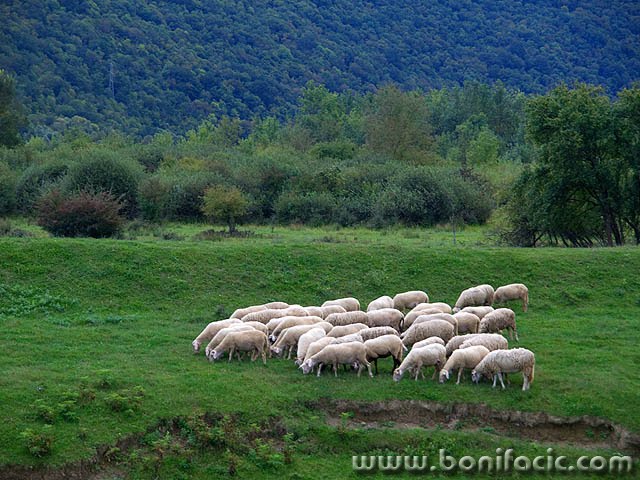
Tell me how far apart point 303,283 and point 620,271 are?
1057 cm

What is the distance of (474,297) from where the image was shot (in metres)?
24.6

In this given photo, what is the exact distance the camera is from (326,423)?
674 inches

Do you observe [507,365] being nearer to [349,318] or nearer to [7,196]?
[349,318]

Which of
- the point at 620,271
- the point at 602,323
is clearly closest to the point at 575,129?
the point at 620,271

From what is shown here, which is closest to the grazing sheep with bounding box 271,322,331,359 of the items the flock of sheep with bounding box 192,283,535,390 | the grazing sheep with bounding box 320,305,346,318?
the flock of sheep with bounding box 192,283,535,390

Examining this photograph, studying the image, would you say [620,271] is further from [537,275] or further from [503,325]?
[503,325]

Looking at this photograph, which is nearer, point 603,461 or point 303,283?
point 603,461

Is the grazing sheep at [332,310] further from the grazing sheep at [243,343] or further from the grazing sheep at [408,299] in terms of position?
the grazing sheep at [243,343]

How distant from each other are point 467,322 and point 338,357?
14.4 feet

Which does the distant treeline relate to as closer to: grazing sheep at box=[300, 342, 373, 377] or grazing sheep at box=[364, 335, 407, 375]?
grazing sheep at box=[300, 342, 373, 377]

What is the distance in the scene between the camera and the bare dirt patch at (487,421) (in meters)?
16.7

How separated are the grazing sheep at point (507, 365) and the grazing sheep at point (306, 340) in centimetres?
394

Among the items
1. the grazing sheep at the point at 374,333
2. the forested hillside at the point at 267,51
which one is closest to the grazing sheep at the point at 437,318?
the grazing sheep at the point at 374,333

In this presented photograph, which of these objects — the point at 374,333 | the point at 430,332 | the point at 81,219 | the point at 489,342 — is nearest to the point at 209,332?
the point at 374,333
